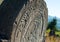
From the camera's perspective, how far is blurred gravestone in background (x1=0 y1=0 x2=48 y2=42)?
13.1ft

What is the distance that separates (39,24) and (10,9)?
660mm

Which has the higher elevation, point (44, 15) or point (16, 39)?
point (44, 15)

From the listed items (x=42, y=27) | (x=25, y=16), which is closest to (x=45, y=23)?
(x=42, y=27)

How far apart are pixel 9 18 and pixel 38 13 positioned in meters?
0.61

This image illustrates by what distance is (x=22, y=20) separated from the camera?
4098 mm

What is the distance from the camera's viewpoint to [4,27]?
4094 millimetres

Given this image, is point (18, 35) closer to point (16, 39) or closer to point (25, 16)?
point (16, 39)

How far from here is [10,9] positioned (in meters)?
4.14

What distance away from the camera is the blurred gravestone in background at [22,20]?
401 cm

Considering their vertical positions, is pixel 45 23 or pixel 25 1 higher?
pixel 25 1

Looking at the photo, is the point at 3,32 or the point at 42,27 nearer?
the point at 3,32

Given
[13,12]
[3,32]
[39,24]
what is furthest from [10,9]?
[39,24]

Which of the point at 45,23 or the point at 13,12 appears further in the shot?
the point at 45,23

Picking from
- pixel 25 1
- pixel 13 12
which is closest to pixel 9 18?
pixel 13 12
